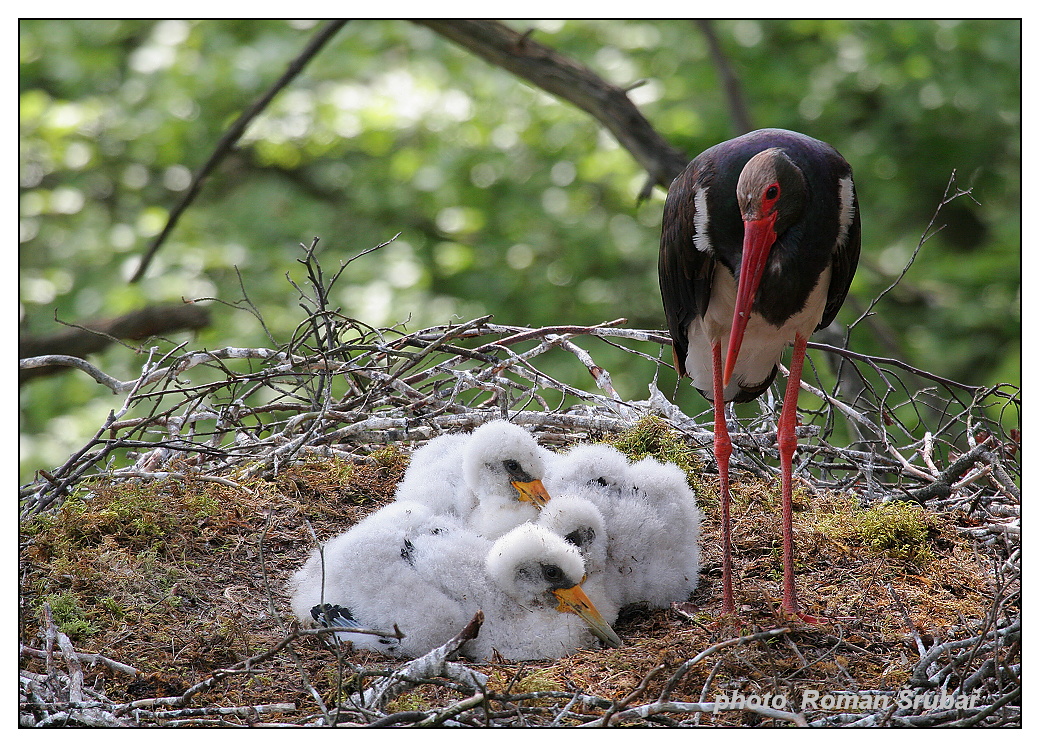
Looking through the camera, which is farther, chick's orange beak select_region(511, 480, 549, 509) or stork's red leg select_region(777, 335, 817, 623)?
chick's orange beak select_region(511, 480, 549, 509)

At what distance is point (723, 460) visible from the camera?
9.97 feet

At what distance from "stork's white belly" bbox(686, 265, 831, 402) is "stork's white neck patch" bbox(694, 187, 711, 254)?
0.10 meters

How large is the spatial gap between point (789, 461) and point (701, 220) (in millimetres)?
919

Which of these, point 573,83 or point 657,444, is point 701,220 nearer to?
point 657,444

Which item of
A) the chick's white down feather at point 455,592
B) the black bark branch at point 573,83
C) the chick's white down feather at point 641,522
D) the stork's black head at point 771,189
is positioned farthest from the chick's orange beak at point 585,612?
the black bark branch at point 573,83

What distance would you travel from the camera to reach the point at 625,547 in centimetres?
293

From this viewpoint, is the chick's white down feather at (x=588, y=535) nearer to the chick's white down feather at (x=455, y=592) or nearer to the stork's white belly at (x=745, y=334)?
the chick's white down feather at (x=455, y=592)

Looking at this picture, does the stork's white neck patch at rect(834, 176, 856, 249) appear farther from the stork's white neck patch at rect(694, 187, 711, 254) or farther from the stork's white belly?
the stork's white neck patch at rect(694, 187, 711, 254)

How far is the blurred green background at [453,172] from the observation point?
5.52 m

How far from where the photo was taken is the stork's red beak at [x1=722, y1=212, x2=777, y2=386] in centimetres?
254

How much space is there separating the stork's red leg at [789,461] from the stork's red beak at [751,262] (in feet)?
1.48

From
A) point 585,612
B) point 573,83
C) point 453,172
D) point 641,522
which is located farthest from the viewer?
point 453,172

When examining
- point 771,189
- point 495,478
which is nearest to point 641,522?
point 495,478

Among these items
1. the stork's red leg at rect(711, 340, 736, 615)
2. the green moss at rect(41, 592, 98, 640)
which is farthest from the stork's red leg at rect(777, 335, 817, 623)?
the green moss at rect(41, 592, 98, 640)
